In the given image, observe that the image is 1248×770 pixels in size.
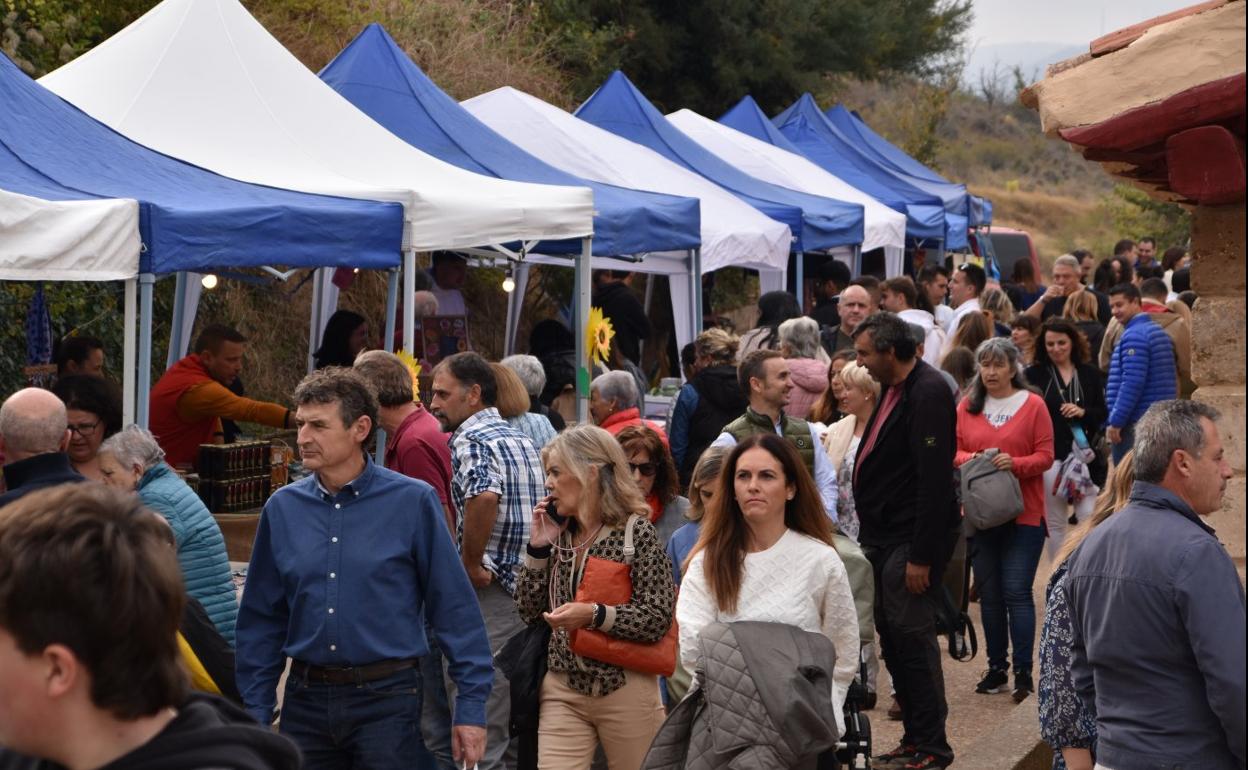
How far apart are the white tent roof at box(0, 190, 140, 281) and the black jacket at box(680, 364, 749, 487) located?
125 inches

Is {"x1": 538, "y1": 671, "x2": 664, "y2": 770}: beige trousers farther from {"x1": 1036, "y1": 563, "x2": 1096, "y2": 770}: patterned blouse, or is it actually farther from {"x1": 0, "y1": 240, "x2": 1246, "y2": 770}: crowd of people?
{"x1": 1036, "y1": 563, "x2": 1096, "y2": 770}: patterned blouse

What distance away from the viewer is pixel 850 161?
24.7 meters

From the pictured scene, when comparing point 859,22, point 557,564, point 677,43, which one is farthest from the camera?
point 859,22

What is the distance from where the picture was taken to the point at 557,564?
5.48 meters

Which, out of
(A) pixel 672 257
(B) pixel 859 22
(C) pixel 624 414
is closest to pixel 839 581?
(C) pixel 624 414

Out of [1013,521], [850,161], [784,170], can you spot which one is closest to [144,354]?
[1013,521]

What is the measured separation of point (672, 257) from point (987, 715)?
6.61 meters

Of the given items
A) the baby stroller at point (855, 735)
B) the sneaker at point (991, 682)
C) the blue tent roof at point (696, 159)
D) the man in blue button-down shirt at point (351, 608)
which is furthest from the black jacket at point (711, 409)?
the blue tent roof at point (696, 159)

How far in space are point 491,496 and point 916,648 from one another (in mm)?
2174

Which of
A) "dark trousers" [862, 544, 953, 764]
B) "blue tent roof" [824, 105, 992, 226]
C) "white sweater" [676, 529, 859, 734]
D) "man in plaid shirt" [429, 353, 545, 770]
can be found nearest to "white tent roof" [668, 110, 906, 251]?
Answer: "blue tent roof" [824, 105, 992, 226]

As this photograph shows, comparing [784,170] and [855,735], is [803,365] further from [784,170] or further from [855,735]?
[784,170]

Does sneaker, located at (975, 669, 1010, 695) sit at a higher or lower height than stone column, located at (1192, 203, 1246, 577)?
lower

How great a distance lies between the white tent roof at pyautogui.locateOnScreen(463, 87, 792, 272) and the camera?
45.3ft

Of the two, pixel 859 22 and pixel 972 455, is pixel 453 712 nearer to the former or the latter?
pixel 972 455
